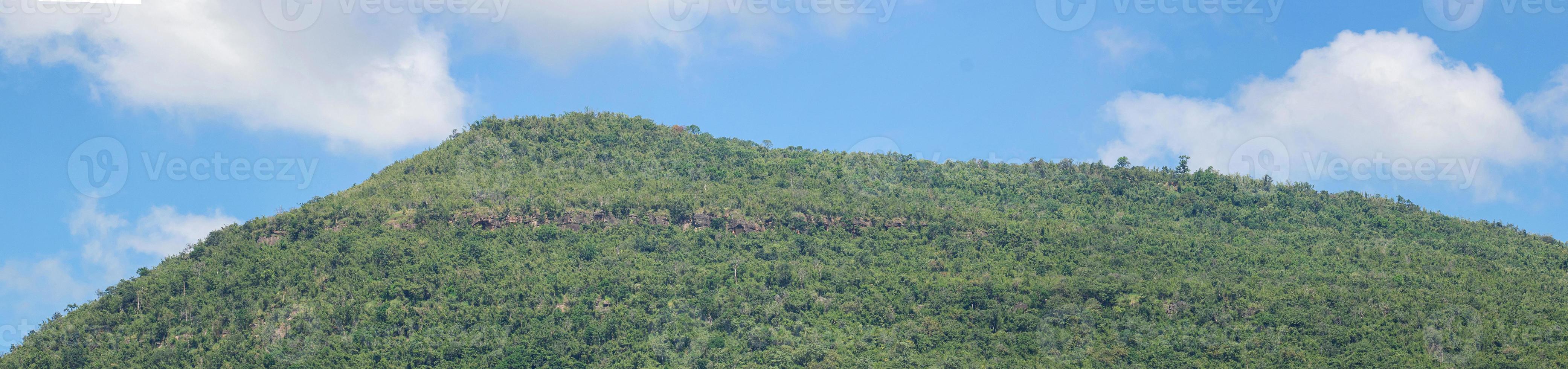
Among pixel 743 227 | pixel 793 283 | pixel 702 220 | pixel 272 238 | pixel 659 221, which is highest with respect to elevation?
pixel 702 220

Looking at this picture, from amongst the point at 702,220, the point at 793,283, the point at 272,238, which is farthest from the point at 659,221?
the point at 272,238

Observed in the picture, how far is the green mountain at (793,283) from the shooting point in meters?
82.5

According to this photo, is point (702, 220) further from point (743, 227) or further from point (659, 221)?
point (659, 221)

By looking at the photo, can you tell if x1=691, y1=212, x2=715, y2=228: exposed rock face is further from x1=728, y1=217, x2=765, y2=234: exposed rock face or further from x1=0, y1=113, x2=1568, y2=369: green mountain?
x1=728, y1=217, x2=765, y2=234: exposed rock face

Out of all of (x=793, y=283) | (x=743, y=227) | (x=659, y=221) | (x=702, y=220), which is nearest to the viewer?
(x=793, y=283)

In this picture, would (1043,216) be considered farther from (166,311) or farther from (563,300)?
(166,311)

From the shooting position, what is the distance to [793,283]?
308ft

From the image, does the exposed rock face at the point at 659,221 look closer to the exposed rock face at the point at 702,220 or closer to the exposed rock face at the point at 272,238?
the exposed rock face at the point at 702,220

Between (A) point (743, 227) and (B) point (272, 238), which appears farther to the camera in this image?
(A) point (743, 227)

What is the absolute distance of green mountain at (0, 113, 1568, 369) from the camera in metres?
82.5

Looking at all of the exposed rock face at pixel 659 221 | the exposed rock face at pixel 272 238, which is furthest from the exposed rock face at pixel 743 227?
the exposed rock face at pixel 272 238

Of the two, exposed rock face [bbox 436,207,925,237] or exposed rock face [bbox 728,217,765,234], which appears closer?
exposed rock face [bbox 436,207,925,237]

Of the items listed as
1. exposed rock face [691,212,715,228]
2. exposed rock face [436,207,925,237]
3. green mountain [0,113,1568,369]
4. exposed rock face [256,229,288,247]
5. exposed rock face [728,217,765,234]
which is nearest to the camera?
green mountain [0,113,1568,369]

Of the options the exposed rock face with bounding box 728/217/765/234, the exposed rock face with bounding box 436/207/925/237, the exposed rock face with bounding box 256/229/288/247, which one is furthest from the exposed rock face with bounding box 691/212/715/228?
the exposed rock face with bounding box 256/229/288/247
